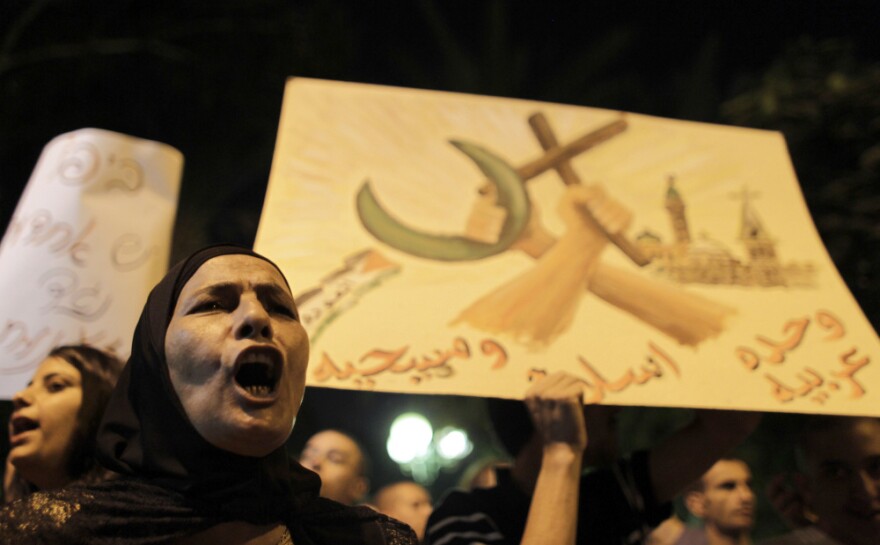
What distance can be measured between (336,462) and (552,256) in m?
1.33

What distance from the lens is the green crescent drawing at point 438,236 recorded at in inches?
74.9

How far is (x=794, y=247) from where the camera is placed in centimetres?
207

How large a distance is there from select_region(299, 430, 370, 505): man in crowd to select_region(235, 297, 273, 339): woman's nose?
1475 mm

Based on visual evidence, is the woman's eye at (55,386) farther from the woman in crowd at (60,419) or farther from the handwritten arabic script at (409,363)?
the handwritten arabic script at (409,363)

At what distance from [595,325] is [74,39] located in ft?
18.8

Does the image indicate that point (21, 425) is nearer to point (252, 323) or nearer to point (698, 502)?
point (252, 323)

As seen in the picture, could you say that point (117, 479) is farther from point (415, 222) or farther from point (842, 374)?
point (842, 374)

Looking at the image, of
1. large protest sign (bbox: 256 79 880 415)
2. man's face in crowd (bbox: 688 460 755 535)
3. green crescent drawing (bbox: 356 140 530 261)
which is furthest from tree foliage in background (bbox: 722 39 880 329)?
green crescent drawing (bbox: 356 140 530 261)

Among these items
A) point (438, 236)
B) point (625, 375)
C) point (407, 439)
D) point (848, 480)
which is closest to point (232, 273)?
point (438, 236)

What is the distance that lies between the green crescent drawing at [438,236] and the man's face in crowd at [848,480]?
1.09 m

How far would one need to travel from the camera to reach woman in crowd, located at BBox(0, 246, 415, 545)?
1.30 m

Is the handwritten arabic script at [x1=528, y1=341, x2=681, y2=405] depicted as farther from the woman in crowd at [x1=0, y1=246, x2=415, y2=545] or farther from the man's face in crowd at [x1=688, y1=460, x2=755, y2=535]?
the man's face in crowd at [x1=688, y1=460, x2=755, y2=535]

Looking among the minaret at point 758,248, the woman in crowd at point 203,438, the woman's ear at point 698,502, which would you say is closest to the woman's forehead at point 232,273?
the woman in crowd at point 203,438

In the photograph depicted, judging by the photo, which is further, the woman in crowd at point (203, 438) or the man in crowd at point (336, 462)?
the man in crowd at point (336, 462)
